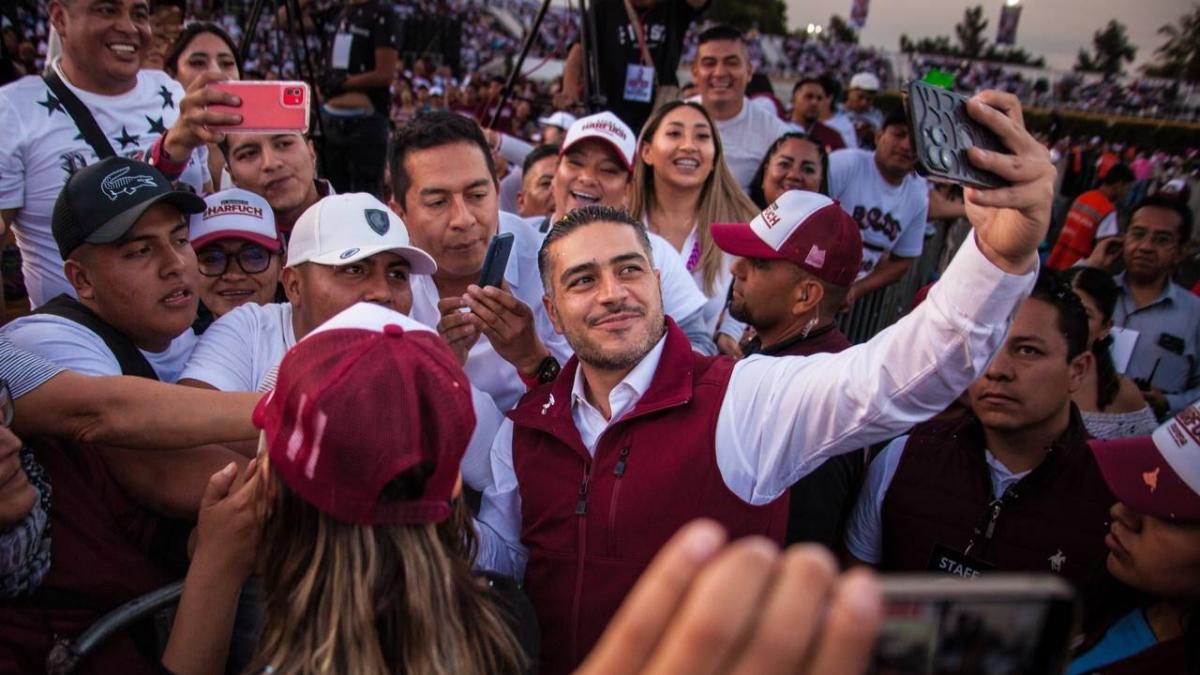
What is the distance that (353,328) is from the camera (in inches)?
54.9

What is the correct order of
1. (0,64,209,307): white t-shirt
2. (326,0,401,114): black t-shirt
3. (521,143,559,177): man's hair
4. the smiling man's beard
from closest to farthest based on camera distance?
the smiling man's beard, (0,64,209,307): white t-shirt, (521,143,559,177): man's hair, (326,0,401,114): black t-shirt

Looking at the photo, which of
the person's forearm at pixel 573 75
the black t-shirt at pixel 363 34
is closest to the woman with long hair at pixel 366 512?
the person's forearm at pixel 573 75

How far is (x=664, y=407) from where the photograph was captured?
1.90 m

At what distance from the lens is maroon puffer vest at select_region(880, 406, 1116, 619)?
2.10 m

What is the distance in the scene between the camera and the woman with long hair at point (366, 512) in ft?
4.14

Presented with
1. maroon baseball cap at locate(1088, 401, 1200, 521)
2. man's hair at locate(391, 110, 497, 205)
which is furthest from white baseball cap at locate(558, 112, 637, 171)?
maroon baseball cap at locate(1088, 401, 1200, 521)

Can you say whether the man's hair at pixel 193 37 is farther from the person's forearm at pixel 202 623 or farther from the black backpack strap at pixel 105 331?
the person's forearm at pixel 202 623

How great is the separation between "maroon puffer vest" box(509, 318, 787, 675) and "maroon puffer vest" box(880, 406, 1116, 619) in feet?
1.99

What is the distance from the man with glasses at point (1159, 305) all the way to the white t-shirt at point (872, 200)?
1284mm

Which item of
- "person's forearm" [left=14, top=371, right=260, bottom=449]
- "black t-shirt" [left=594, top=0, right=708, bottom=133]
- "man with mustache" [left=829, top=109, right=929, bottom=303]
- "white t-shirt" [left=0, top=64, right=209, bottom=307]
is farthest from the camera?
"black t-shirt" [left=594, top=0, right=708, bottom=133]

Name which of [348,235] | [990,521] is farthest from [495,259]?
[990,521]

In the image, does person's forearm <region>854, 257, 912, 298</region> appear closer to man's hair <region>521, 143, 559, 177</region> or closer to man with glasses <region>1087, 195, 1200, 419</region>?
man with glasses <region>1087, 195, 1200, 419</region>

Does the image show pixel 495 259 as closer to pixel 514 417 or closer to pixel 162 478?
pixel 514 417

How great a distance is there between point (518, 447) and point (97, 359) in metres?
1.14
